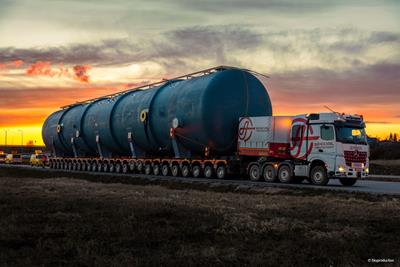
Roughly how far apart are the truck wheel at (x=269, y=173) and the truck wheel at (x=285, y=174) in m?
0.37

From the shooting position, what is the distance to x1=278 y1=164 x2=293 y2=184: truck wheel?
2628 cm

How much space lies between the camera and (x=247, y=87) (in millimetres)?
30594

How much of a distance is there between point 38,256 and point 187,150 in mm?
24502

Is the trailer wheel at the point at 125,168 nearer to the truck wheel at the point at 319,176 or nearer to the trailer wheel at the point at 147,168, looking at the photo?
the trailer wheel at the point at 147,168

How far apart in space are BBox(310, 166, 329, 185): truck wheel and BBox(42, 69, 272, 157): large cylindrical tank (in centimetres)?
607

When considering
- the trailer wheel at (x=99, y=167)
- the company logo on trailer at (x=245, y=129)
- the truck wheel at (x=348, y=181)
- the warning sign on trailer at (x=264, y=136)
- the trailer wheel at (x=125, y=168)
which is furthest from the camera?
the trailer wheel at (x=99, y=167)

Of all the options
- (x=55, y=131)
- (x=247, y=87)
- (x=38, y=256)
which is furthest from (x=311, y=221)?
(x=55, y=131)

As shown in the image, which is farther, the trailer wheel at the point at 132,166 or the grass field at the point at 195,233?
the trailer wheel at the point at 132,166

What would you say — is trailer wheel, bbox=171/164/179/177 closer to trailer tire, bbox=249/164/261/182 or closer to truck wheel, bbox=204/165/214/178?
truck wheel, bbox=204/165/214/178

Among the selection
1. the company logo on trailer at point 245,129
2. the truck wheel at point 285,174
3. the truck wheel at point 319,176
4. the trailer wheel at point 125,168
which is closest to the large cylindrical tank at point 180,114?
the company logo on trailer at point 245,129

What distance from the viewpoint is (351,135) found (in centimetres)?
2484

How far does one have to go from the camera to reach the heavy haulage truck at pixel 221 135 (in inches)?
981

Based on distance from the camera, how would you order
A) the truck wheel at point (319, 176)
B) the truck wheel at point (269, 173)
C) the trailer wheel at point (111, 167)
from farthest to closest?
1. the trailer wheel at point (111, 167)
2. the truck wheel at point (269, 173)
3. the truck wheel at point (319, 176)

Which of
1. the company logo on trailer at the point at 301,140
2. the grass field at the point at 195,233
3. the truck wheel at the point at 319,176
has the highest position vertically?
the company logo on trailer at the point at 301,140
